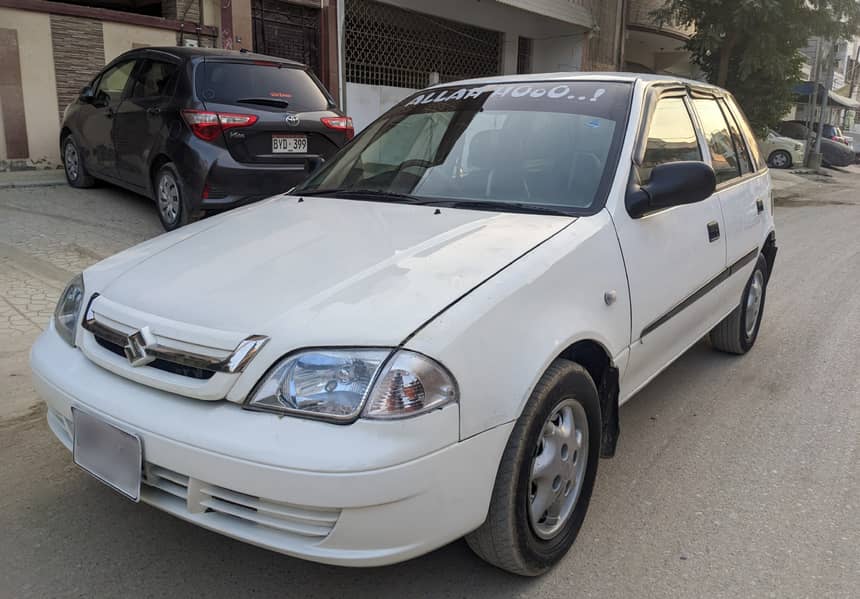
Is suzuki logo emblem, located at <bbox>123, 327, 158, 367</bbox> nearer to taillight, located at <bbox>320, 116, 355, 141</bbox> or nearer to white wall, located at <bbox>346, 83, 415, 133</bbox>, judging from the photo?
taillight, located at <bbox>320, 116, 355, 141</bbox>

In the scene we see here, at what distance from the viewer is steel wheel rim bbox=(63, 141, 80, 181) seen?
7.86 meters

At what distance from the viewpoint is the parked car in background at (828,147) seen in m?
25.8

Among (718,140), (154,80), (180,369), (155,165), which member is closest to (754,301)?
(718,140)

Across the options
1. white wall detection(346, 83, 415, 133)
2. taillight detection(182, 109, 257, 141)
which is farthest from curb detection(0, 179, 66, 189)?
white wall detection(346, 83, 415, 133)

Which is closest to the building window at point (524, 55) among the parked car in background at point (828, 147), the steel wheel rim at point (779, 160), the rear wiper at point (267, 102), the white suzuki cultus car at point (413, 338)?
the steel wheel rim at point (779, 160)

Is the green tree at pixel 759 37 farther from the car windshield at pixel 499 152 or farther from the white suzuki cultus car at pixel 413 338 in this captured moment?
the white suzuki cultus car at pixel 413 338

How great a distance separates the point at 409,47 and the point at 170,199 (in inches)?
344

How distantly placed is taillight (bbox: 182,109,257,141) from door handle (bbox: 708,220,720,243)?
397 centimetres

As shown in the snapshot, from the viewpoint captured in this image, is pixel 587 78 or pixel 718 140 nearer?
pixel 587 78

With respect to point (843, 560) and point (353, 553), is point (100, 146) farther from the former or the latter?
point (843, 560)

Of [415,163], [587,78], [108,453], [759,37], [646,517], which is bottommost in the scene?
[646,517]

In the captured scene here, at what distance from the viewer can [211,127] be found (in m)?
5.95

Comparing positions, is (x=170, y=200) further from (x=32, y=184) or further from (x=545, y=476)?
(x=545, y=476)

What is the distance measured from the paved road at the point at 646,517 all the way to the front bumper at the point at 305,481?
1.55 feet
